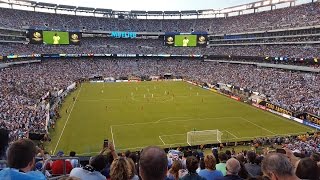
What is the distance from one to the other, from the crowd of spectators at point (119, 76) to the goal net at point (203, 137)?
14.6 metres

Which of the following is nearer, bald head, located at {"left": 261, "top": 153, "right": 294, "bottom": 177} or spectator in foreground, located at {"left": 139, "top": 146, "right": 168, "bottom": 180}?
spectator in foreground, located at {"left": 139, "top": 146, "right": 168, "bottom": 180}

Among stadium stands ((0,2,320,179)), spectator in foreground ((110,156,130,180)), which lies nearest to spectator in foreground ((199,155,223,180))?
stadium stands ((0,2,320,179))

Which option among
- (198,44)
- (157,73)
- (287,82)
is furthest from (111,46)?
(287,82)

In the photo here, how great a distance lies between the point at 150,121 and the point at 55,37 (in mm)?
55520

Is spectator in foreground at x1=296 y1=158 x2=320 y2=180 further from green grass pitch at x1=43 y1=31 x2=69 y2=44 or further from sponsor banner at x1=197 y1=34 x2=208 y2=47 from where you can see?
sponsor banner at x1=197 y1=34 x2=208 y2=47

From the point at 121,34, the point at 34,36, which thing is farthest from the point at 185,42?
the point at 34,36

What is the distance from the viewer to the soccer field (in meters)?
30.6

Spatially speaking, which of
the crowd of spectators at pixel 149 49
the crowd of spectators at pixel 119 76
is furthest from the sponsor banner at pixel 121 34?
the crowd of spectators at pixel 119 76

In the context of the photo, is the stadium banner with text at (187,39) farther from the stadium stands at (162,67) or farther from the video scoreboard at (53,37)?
the video scoreboard at (53,37)

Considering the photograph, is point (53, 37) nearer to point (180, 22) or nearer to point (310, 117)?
point (180, 22)

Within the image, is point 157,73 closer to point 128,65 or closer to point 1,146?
point 128,65

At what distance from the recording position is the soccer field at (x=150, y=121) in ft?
100

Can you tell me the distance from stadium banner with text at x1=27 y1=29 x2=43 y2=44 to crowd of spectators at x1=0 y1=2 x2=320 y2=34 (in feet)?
9.23

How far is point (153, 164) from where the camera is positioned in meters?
3.61
